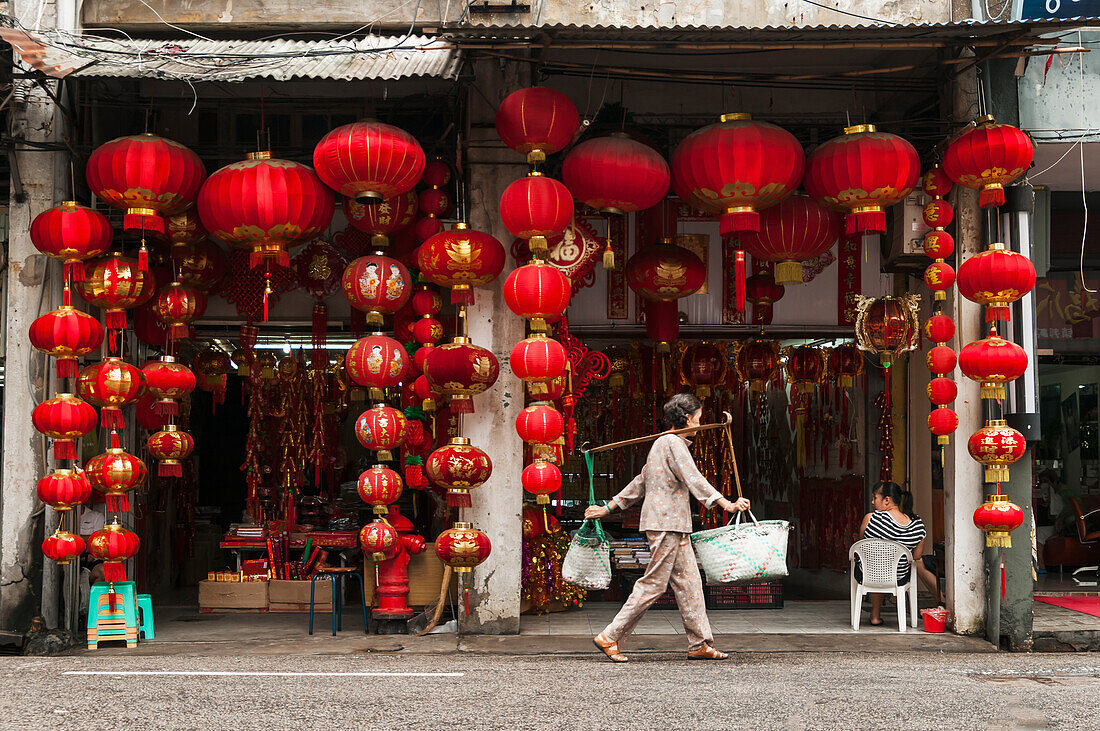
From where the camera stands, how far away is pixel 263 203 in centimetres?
752

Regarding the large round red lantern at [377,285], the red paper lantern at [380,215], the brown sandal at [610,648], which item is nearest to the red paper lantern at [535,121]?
the red paper lantern at [380,215]

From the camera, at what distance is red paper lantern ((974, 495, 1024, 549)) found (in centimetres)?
774

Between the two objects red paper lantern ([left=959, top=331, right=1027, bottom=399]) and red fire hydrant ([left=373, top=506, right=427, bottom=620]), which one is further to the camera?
red fire hydrant ([left=373, top=506, right=427, bottom=620])

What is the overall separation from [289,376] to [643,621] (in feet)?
15.8

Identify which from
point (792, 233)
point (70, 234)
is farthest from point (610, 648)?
point (70, 234)

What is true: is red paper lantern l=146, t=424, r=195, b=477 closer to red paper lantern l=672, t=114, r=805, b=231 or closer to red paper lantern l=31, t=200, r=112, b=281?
red paper lantern l=31, t=200, r=112, b=281

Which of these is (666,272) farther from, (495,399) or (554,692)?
(554,692)

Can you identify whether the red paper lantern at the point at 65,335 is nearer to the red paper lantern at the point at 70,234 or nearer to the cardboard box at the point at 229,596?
the red paper lantern at the point at 70,234

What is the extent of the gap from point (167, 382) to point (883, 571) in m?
6.19

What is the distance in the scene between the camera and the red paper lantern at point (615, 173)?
7.67 meters

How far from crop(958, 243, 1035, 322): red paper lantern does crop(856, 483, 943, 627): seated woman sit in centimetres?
183

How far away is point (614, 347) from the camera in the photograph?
10836 millimetres

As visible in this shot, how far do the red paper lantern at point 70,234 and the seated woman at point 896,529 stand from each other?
6729mm

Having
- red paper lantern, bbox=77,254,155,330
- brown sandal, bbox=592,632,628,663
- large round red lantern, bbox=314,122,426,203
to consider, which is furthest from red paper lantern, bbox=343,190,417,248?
brown sandal, bbox=592,632,628,663
